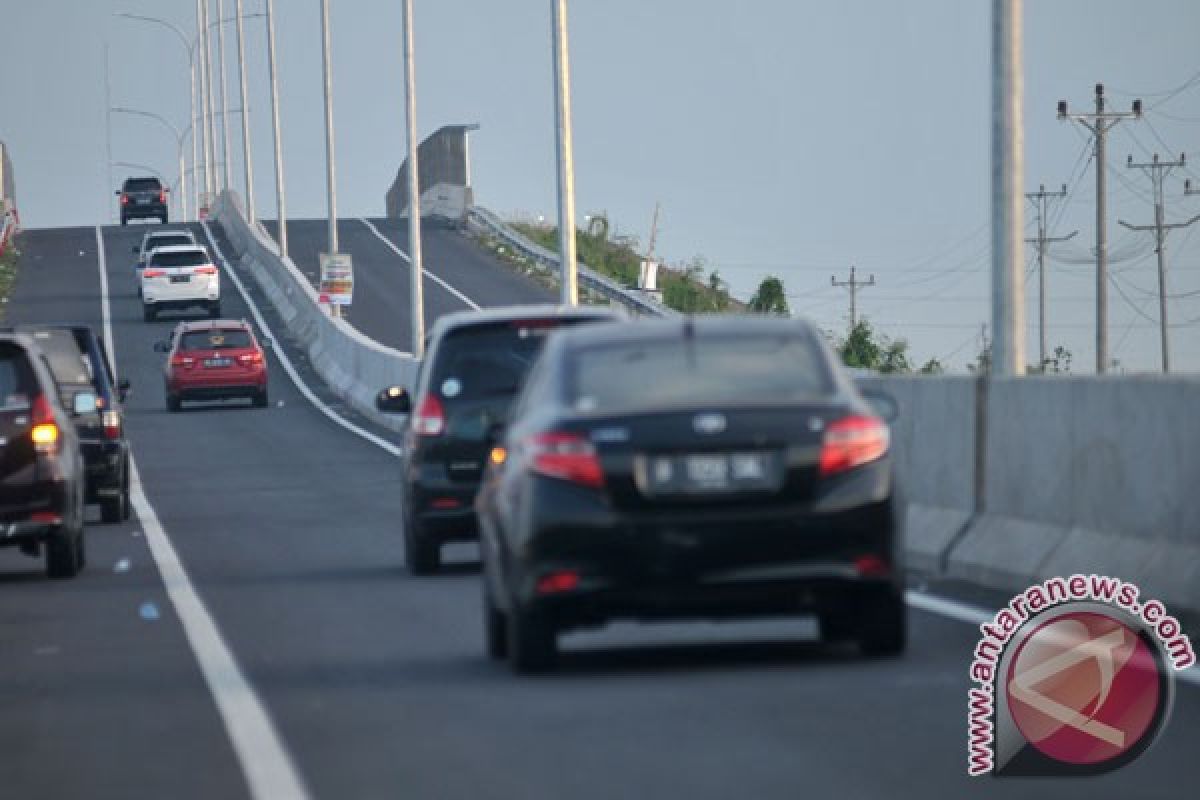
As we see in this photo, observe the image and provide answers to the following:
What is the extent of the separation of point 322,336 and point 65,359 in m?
35.1

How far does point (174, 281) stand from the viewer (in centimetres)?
7281

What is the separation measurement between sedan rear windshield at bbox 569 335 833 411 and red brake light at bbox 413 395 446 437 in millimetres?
6425

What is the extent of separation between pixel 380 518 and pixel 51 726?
1456cm

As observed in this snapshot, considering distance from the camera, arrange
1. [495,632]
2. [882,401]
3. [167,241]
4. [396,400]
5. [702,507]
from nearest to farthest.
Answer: [702,507], [882,401], [495,632], [396,400], [167,241]

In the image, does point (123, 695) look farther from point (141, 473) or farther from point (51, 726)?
point (141, 473)

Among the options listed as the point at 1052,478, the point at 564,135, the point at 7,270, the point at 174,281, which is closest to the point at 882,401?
the point at 1052,478

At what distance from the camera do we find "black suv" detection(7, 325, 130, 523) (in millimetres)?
27609

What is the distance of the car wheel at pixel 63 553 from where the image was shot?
813 inches

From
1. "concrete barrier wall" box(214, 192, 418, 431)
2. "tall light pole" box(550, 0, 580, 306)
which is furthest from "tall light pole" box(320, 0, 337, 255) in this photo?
"tall light pole" box(550, 0, 580, 306)

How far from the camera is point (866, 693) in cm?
1188

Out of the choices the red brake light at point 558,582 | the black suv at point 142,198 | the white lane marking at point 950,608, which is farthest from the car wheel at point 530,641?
the black suv at point 142,198

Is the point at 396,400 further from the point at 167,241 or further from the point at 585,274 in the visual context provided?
the point at 167,241

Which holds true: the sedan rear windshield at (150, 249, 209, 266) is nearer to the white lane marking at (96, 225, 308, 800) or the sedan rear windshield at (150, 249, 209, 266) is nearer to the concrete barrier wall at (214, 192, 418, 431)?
the concrete barrier wall at (214, 192, 418, 431)

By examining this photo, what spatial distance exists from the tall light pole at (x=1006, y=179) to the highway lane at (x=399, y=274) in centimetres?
4666
